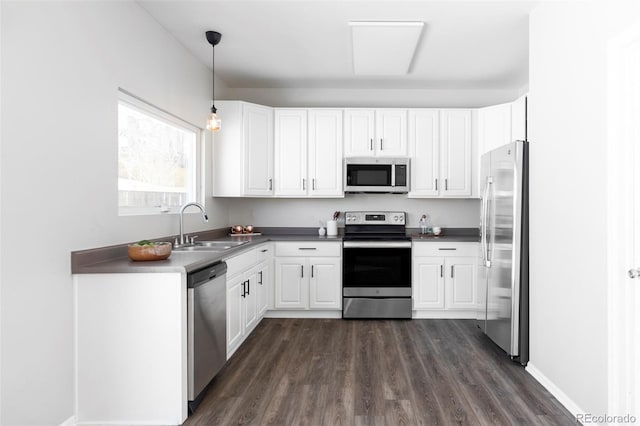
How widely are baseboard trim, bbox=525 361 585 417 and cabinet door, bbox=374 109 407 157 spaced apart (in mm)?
2531

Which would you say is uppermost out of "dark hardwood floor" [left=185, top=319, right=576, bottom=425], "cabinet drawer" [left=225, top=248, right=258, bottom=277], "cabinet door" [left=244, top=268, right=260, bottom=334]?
"cabinet drawer" [left=225, top=248, right=258, bottom=277]

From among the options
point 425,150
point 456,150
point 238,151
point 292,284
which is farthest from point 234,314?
point 456,150

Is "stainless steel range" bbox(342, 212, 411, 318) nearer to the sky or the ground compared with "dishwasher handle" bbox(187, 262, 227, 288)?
nearer to the ground

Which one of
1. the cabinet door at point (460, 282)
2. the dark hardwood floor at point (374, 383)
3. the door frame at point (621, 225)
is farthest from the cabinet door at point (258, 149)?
the door frame at point (621, 225)

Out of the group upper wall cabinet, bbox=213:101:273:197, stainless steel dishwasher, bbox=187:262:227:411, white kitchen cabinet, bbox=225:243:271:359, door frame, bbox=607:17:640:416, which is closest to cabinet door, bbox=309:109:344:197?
upper wall cabinet, bbox=213:101:273:197

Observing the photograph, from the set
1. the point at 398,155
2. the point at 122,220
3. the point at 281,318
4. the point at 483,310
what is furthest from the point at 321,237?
the point at 122,220

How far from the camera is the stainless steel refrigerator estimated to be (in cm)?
288

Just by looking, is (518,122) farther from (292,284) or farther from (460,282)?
Result: (292,284)

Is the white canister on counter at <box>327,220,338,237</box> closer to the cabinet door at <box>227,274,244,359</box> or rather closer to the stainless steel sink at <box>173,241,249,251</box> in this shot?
the stainless steel sink at <box>173,241,249,251</box>

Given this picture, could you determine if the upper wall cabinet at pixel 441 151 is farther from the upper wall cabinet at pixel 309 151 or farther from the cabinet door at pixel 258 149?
the cabinet door at pixel 258 149

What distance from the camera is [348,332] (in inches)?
150

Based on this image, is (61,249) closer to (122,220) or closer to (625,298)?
(122,220)

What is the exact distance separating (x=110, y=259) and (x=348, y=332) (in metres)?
2.26

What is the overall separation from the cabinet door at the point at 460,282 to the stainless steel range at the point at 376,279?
16.9 inches
